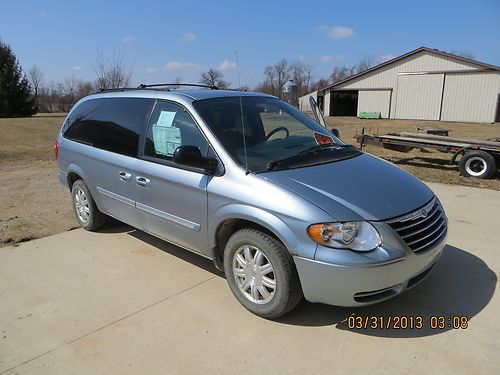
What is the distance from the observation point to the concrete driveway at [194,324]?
278 cm

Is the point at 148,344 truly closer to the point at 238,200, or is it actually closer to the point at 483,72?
the point at 238,200

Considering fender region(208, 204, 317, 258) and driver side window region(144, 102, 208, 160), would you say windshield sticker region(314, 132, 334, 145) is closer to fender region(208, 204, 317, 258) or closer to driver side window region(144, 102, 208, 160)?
driver side window region(144, 102, 208, 160)

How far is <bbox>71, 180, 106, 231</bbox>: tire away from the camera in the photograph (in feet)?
17.0

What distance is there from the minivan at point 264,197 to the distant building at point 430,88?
115 feet

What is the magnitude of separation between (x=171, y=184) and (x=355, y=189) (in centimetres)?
164

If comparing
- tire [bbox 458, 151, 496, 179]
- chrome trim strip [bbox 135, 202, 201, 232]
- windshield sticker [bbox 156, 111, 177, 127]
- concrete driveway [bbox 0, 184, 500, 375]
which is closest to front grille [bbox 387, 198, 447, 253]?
concrete driveway [bbox 0, 184, 500, 375]

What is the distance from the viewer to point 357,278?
2783 millimetres

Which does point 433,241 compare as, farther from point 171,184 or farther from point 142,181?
point 142,181

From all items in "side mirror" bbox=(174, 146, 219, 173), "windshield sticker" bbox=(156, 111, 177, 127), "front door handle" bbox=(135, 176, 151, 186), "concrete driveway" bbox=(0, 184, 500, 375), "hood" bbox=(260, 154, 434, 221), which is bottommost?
"concrete driveway" bbox=(0, 184, 500, 375)

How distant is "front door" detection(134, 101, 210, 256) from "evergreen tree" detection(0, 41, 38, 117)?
45454 mm

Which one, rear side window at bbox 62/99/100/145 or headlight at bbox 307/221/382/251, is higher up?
rear side window at bbox 62/99/100/145

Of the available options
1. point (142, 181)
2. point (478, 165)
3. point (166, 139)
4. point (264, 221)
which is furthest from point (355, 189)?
point (478, 165)

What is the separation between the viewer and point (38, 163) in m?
11.5

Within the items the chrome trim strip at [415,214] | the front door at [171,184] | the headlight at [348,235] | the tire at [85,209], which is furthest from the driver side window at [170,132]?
the chrome trim strip at [415,214]
